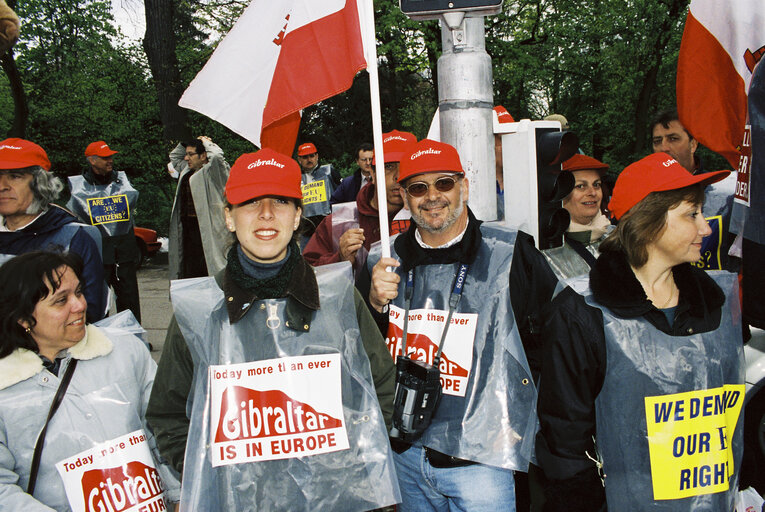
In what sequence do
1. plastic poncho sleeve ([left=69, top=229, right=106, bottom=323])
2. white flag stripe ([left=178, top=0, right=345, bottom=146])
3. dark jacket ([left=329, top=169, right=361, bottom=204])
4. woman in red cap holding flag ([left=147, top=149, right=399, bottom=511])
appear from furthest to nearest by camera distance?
dark jacket ([left=329, top=169, right=361, bottom=204]), plastic poncho sleeve ([left=69, top=229, right=106, bottom=323]), white flag stripe ([left=178, top=0, right=345, bottom=146]), woman in red cap holding flag ([left=147, top=149, right=399, bottom=511])

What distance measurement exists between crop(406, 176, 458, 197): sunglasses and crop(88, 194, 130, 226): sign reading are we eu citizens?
6060mm

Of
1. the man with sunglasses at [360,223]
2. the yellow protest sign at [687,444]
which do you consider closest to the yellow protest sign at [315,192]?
the man with sunglasses at [360,223]

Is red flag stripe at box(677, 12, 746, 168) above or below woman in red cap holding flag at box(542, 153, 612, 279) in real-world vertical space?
above

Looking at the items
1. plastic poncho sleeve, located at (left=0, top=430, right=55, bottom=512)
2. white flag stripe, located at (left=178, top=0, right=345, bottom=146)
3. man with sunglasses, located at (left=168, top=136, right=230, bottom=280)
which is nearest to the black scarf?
white flag stripe, located at (left=178, top=0, right=345, bottom=146)

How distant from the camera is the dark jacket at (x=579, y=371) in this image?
2404 mm

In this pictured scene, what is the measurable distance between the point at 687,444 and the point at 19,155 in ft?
12.8

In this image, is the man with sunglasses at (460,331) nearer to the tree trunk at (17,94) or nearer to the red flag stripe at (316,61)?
the red flag stripe at (316,61)

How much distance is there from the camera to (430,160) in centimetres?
307

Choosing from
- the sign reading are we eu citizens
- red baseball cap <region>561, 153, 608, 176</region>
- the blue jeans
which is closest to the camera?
the blue jeans

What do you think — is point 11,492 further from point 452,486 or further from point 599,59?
point 599,59

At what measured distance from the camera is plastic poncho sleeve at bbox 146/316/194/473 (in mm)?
2494

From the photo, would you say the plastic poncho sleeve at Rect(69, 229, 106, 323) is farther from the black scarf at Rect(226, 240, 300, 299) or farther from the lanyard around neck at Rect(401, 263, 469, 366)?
the lanyard around neck at Rect(401, 263, 469, 366)

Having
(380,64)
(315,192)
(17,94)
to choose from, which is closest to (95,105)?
(17,94)

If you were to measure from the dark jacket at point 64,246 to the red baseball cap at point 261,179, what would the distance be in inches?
71.0
